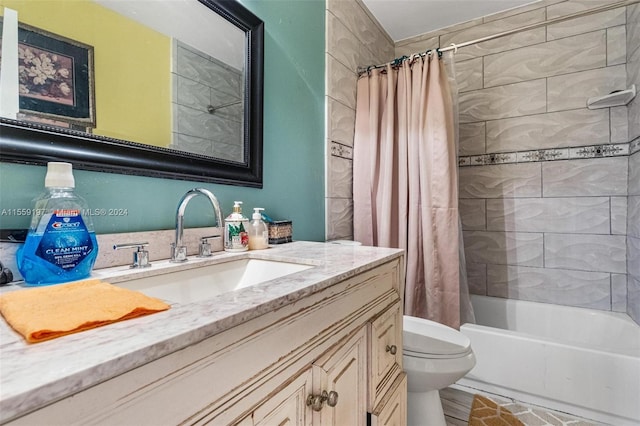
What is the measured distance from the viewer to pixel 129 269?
2.53ft

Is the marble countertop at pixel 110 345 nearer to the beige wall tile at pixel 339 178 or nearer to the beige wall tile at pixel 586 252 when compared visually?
the beige wall tile at pixel 339 178

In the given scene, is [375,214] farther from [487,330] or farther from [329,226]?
[487,330]

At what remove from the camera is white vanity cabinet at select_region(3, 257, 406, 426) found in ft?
1.11

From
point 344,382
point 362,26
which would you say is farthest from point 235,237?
point 362,26

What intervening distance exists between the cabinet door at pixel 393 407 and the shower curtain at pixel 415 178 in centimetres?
83

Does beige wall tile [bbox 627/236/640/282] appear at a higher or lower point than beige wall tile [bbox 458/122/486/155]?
lower

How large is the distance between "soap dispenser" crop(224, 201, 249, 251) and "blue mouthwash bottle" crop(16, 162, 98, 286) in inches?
16.3

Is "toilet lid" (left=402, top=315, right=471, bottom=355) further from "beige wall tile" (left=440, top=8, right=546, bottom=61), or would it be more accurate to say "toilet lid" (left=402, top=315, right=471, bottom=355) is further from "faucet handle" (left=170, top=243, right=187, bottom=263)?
"beige wall tile" (left=440, top=8, right=546, bottom=61)

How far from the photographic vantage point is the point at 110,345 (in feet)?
1.14

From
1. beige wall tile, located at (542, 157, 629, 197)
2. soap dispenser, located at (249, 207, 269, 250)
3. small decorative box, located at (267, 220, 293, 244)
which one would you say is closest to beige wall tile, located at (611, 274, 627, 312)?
beige wall tile, located at (542, 157, 629, 197)

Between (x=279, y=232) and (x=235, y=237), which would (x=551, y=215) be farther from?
(x=235, y=237)

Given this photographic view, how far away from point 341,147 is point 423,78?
1.95 ft

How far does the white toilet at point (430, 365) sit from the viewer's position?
1.20m

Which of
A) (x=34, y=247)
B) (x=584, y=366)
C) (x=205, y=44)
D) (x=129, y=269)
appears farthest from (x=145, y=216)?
(x=584, y=366)
